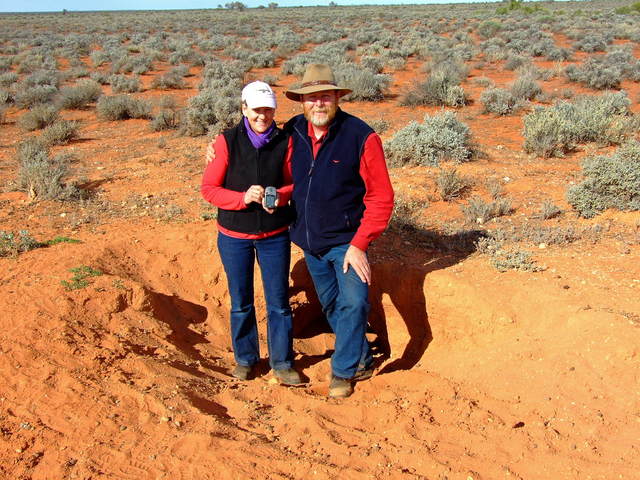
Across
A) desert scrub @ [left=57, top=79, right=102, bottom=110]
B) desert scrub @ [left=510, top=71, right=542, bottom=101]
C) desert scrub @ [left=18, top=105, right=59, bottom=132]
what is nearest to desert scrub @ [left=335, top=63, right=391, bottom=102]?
desert scrub @ [left=510, top=71, right=542, bottom=101]

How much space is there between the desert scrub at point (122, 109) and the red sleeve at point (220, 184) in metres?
11.0

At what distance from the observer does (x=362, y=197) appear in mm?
3369

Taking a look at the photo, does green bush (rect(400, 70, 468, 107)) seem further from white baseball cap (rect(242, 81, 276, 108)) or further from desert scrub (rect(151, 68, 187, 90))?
white baseball cap (rect(242, 81, 276, 108))

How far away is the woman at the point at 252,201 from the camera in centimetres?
324

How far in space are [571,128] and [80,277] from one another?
7706 millimetres

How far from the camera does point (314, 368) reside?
4656 millimetres

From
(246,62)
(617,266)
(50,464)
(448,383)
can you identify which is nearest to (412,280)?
(448,383)

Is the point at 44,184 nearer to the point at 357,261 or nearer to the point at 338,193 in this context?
the point at 338,193

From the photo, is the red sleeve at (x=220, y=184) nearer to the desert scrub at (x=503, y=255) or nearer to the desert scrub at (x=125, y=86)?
Answer: the desert scrub at (x=503, y=255)

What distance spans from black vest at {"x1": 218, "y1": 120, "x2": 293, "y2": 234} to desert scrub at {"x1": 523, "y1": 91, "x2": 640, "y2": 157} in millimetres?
6438

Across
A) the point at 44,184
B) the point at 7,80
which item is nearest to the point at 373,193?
the point at 44,184

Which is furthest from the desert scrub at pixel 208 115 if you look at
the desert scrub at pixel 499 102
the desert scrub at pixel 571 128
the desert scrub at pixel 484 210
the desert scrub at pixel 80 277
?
the desert scrub at pixel 80 277

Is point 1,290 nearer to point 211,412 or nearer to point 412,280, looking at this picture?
point 211,412

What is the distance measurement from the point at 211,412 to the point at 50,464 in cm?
92
